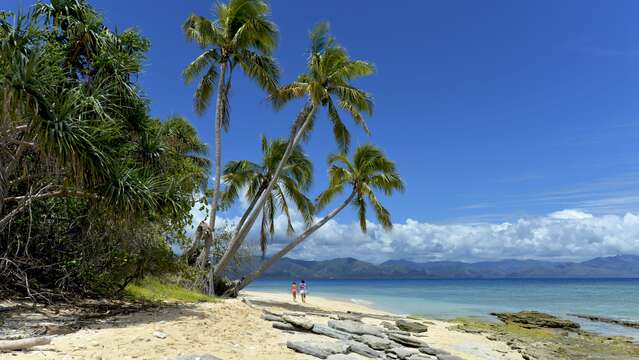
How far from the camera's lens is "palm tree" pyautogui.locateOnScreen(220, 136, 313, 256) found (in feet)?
66.4

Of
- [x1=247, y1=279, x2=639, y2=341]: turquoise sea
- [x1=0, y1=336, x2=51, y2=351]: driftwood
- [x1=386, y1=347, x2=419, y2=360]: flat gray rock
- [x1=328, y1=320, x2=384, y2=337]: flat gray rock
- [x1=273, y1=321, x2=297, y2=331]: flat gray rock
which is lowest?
[x1=247, y1=279, x2=639, y2=341]: turquoise sea

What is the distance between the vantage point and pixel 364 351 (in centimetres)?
777

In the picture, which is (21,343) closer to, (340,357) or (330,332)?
(340,357)

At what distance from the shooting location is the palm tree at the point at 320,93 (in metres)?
16.6

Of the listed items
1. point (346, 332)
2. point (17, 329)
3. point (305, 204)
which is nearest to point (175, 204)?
point (17, 329)

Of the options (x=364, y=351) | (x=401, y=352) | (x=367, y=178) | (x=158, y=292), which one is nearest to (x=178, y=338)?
(x=364, y=351)

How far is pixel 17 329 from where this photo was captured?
255 inches

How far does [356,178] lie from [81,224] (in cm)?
1287

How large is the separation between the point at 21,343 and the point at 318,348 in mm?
4088

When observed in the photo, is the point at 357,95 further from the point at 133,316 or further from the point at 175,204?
the point at 133,316

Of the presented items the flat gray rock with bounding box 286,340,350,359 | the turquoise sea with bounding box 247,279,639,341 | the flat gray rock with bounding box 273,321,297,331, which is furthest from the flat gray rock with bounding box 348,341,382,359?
the turquoise sea with bounding box 247,279,639,341

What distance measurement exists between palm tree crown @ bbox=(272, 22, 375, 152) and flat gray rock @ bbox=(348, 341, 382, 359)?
10077 mm

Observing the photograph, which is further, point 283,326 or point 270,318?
point 270,318

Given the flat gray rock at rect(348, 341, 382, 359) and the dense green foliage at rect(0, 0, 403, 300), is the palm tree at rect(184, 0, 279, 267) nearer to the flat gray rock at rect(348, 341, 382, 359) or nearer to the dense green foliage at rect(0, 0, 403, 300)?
the dense green foliage at rect(0, 0, 403, 300)
